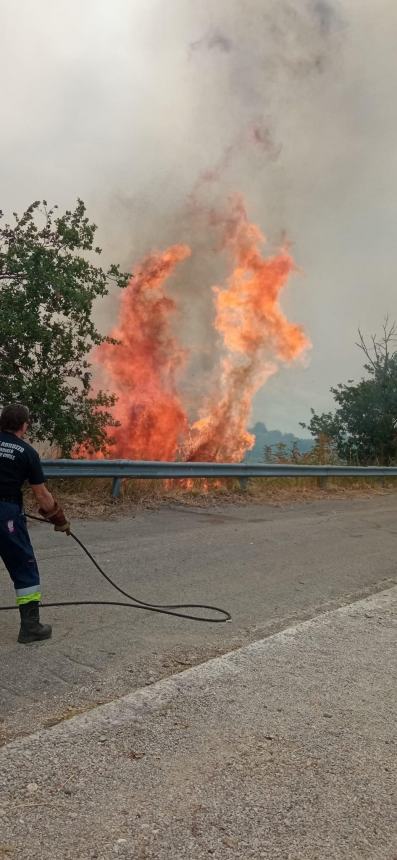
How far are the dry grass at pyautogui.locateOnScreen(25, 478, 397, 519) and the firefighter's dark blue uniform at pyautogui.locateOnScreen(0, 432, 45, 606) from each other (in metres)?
4.88

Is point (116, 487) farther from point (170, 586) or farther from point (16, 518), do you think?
point (16, 518)

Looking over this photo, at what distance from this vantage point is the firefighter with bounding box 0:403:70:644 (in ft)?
14.8

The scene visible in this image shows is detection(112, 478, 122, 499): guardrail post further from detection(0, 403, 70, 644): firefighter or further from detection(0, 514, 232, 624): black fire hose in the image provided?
detection(0, 403, 70, 644): firefighter

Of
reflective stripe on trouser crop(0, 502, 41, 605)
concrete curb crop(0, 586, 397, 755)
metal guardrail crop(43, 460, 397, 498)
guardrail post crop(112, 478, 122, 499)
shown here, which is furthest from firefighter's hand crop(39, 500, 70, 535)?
guardrail post crop(112, 478, 122, 499)

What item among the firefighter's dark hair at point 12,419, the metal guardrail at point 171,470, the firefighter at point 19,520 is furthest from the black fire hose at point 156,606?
the metal guardrail at point 171,470

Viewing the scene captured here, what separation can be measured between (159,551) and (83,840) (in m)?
5.23

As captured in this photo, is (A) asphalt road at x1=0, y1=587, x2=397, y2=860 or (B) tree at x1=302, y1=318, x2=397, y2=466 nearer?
(A) asphalt road at x1=0, y1=587, x2=397, y2=860

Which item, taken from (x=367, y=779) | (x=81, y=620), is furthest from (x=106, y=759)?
(x=81, y=620)

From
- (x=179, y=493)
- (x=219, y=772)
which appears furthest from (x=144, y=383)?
(x=219, y=772)

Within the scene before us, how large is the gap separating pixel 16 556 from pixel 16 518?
0.27m

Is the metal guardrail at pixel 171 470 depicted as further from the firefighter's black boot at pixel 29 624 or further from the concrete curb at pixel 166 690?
the concrete curb at pixel 166 690

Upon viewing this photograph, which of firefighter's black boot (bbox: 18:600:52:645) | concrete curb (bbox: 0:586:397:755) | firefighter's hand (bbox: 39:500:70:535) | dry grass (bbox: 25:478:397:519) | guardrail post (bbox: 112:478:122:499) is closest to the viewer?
concrete curb (bbox: 0:586:397:755)

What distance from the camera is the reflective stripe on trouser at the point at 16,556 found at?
4.55 meters

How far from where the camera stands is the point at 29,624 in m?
4.48
